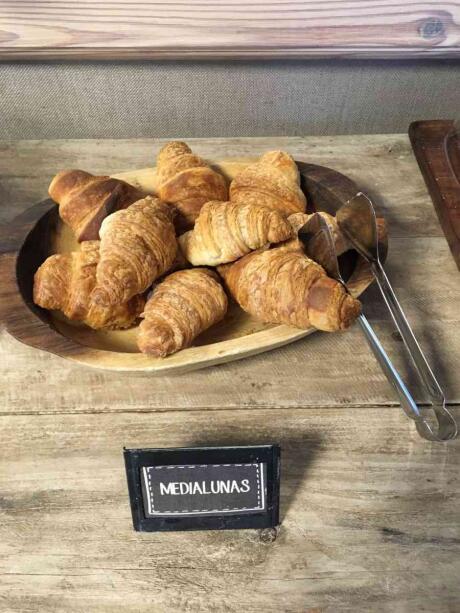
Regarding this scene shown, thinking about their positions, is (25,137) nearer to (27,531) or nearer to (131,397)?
(131,397)

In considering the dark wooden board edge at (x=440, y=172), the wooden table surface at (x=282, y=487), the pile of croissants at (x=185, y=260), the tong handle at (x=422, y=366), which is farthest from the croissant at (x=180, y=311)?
the dark wooden board edge at (x=440, y=172)

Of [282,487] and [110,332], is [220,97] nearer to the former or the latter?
[110,332]

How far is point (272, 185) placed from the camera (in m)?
0.85

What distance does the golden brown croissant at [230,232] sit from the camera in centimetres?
75

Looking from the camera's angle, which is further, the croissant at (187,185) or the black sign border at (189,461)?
the croissant at (187,185)

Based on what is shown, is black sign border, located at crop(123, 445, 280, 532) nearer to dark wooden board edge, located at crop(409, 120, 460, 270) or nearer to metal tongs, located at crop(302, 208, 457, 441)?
metal tongs, located at crop(302, 208, 457, 441)

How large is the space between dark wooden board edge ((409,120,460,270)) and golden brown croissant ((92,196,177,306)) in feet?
1.50

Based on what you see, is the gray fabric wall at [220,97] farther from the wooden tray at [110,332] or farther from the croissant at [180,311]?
the croissant at [180,311]

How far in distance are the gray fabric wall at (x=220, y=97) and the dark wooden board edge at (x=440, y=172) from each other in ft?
0.39

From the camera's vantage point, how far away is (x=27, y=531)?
2.23 feet

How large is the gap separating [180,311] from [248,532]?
0.25 m

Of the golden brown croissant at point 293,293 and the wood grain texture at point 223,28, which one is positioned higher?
the wood grain texture at point 223,28

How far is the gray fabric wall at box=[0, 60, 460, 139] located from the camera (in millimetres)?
1193

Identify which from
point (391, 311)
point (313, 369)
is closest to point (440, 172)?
point (391, 311)
